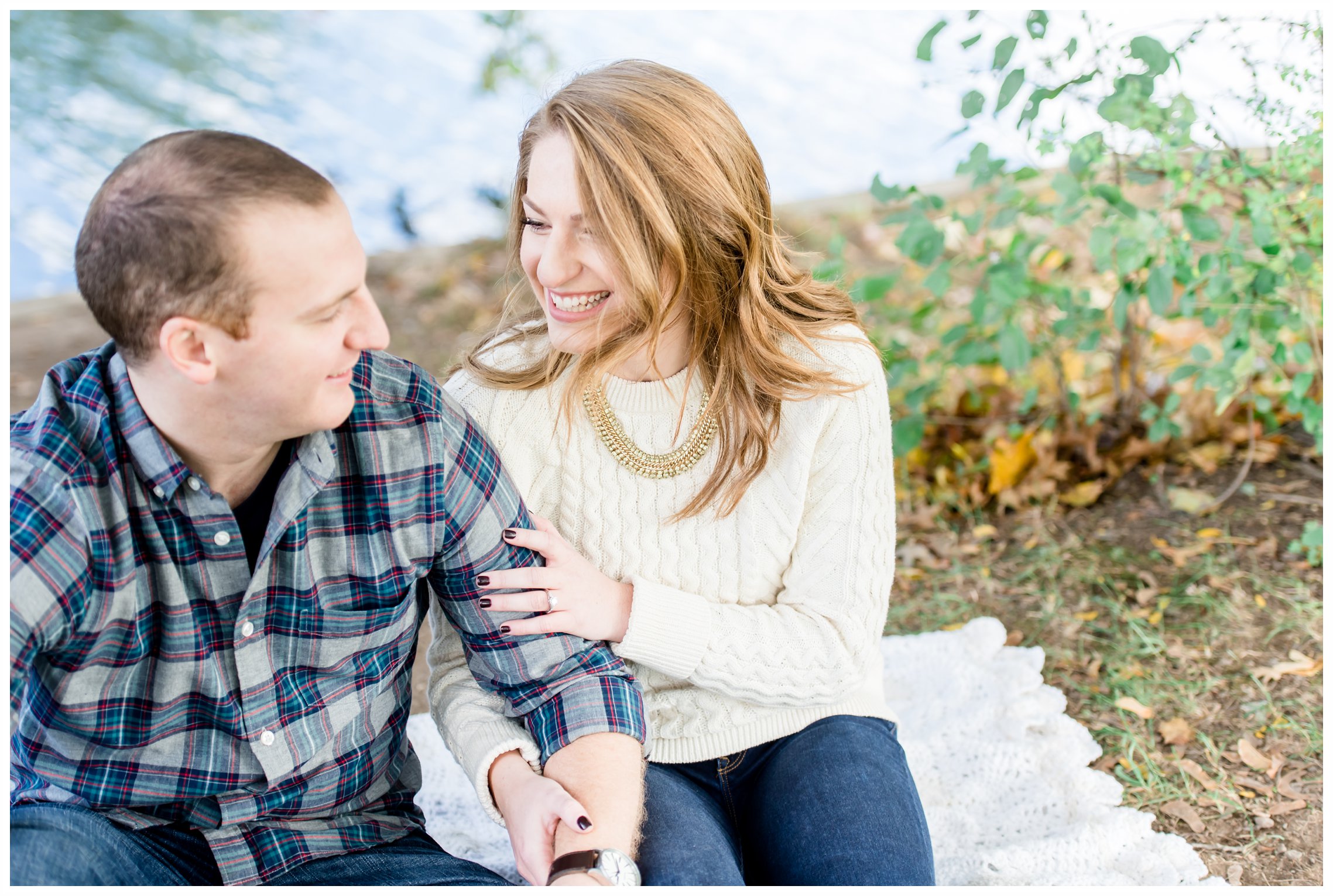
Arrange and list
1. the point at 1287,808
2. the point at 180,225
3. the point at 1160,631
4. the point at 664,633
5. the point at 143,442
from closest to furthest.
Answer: the point at 180,225 < the point at 143,442 < the point at 664,633 < the point at 1287,808 < the point at 1160,631

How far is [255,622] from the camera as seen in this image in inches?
64.5

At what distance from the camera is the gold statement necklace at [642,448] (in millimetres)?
2041

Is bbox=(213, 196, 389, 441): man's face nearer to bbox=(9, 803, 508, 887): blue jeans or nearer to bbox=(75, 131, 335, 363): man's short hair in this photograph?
bbox=(75, 131, 335, 363): man's short hair

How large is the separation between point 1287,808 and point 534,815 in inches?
66.0

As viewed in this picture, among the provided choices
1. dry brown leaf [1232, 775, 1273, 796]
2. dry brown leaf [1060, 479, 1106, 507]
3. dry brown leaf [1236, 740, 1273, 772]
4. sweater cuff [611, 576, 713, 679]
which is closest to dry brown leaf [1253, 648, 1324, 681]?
dry brown leaf [1236, 740, 1273, 772]

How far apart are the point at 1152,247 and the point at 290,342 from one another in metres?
2.21

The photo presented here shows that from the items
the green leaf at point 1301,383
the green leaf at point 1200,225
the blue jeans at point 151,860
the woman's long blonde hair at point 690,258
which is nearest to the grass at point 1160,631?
the green leaf at point 1301,383

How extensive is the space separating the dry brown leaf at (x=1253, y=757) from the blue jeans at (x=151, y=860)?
1.73m

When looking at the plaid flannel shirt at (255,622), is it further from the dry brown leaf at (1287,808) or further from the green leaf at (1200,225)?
the green leaf at (1200,225)

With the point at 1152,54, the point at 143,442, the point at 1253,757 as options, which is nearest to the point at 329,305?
the point at 143,442

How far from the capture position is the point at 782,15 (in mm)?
8820

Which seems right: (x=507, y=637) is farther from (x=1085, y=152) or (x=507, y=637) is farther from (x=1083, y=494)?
(x=1083, y=494)

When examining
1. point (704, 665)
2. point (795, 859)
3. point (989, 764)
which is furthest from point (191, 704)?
point (989, 764)

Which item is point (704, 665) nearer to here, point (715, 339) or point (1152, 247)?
point (715, 339)
